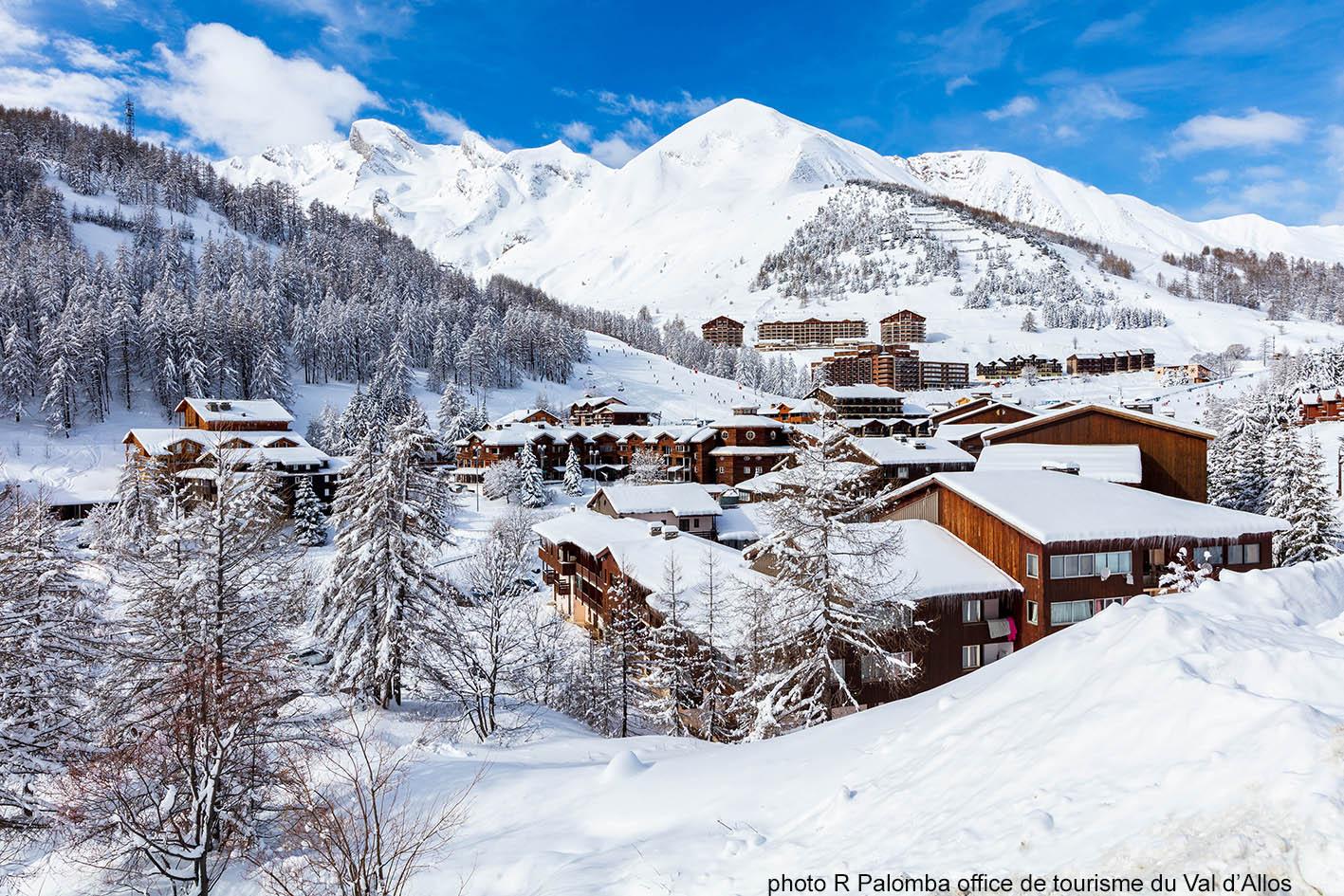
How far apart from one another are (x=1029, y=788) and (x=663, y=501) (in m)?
51.7

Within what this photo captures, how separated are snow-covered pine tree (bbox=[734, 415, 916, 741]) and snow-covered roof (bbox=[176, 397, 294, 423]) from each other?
8358cm

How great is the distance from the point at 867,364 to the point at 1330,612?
190 m

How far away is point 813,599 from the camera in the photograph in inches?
870

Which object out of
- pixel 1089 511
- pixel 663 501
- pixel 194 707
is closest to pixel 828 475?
pixel 1089 511

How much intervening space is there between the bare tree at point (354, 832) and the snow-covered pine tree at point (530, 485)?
60.8 metres

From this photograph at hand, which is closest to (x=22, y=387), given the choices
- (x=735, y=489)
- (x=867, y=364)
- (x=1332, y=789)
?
(x=735, y=489)

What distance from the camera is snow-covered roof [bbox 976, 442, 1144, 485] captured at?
4266 cm

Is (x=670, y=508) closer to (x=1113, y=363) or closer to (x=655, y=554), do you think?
(x=655, y=554)

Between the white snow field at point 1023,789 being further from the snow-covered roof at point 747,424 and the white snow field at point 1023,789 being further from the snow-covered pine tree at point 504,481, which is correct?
the snow-covered roof at point 747,424

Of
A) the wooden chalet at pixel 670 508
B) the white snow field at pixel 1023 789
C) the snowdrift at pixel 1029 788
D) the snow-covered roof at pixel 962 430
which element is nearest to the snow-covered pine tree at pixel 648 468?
the wooden chalet at pixel 670 508

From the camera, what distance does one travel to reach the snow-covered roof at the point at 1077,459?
42.7m

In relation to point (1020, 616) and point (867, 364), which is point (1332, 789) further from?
point (867, 364)

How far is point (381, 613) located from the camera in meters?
29.6

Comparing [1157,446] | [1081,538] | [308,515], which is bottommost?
[308,515]
